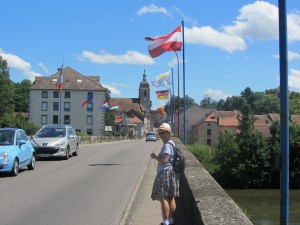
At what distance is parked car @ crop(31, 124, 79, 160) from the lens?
840 inches

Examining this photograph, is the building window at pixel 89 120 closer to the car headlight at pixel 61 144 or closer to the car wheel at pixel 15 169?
the car headlight at pixel 61 144

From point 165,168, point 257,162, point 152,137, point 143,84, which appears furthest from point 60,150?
point 143,84

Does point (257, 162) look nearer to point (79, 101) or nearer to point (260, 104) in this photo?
point (79, 101)

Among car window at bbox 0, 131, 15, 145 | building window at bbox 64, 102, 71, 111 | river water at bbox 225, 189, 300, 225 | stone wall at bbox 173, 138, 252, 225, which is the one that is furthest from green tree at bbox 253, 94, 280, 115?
stone wall at bbox 173, 138, 252, 225

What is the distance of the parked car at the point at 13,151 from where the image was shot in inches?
567

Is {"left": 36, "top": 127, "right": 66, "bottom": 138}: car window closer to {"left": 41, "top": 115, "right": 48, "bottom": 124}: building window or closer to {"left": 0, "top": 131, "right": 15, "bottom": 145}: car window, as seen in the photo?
{"left": 0, "top": 131, "right": 15, "bottom": 145}: car window

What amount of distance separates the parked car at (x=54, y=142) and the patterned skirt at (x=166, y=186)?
15180 millimetres

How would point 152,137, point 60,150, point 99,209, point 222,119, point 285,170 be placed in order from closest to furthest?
1. point 285,170
2. point 99,209
3. point 60,150
4. point 152,137
5. point 222,119

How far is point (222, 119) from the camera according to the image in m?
126

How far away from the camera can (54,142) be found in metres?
21.5

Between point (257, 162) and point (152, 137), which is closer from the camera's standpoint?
point (257, 162)

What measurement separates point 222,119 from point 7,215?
119696 mm

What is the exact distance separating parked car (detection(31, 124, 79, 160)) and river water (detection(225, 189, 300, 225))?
10.2 m

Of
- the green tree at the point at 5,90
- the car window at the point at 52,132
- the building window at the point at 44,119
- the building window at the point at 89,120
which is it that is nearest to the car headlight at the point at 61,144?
the car window at the point at 52,132
